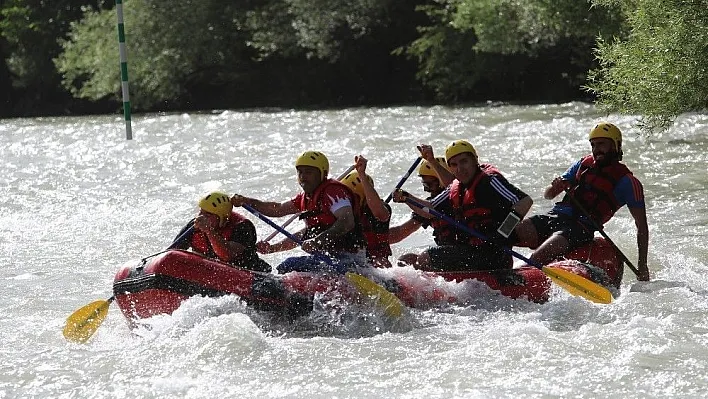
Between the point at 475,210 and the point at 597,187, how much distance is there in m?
0.90

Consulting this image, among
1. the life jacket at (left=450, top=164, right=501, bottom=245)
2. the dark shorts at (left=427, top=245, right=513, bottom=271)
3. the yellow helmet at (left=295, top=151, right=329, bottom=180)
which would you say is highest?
the yellow helmet at (left=295, top=151, right=329, bottom=180)

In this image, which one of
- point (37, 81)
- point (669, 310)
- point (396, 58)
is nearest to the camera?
point (669, 310)

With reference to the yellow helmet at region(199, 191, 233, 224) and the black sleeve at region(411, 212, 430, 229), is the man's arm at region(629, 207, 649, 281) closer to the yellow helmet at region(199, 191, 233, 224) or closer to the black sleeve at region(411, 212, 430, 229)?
the black sleeve at region(411, 212, 430, 229)

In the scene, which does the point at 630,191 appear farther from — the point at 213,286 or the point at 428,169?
the point at 213,286

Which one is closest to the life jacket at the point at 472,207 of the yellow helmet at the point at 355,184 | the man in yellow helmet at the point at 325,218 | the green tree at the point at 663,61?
the yellow helmet at the point at 355,184

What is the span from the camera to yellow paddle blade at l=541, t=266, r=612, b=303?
6.91 meters

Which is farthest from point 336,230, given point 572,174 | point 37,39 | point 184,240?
point 37,39

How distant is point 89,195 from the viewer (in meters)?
13.4

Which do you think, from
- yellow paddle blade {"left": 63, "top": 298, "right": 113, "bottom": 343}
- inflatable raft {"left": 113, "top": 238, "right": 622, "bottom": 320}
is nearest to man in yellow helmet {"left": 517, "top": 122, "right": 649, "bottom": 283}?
inflatable raft {"left": 113, "top": 238, "right": 622, "bottom": 320}

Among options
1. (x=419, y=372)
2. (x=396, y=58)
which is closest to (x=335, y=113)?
(x=396, y=58)

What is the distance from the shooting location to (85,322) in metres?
6.82

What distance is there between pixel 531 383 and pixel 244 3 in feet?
77.2

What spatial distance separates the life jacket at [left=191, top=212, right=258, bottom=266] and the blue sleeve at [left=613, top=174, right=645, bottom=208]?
234 centimetres

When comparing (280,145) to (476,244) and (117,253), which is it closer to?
(117,253)
